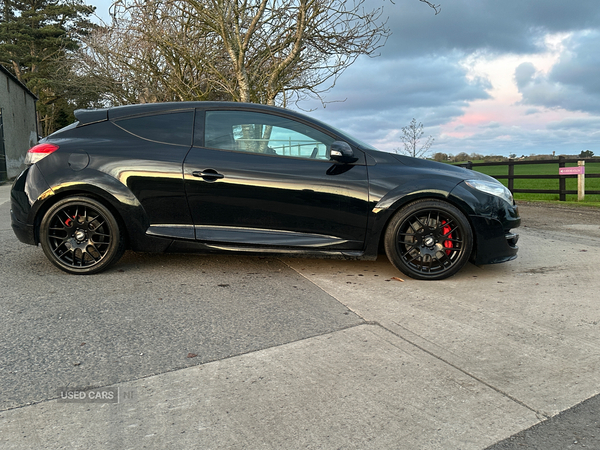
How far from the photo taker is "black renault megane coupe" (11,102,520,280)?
171 inches

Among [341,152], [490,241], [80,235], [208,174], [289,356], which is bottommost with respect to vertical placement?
[289,356]

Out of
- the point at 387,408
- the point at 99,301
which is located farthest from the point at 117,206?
the point at 387,408

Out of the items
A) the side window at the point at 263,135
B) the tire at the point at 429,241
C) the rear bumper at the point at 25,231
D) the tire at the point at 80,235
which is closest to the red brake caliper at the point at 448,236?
the tire at the point at 429,241

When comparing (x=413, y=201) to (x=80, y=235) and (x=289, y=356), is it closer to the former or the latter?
(x=289, y=356)

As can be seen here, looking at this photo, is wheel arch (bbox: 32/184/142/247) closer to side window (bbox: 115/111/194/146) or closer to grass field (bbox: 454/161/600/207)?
side window (bbox: 115/111/194/146)

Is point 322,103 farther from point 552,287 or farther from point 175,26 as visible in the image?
point 552,287

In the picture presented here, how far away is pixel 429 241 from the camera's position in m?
4.45

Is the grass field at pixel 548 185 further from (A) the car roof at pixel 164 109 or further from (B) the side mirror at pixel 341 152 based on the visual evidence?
(A) the car roof at pixel 164 109

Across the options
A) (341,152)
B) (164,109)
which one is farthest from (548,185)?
(164,109)

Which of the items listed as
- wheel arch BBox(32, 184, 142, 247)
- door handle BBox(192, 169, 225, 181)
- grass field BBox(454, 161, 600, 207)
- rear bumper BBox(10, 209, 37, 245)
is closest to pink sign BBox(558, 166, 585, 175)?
grass field BBox(454, 161, 600, 207)

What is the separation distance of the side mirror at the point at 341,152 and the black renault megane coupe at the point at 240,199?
0.01 meters

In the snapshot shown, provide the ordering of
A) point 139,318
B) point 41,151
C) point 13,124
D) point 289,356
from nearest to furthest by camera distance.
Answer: point 289,356 < point 139,318 < point 41,151 < point 13,124

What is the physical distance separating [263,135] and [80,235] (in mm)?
1892

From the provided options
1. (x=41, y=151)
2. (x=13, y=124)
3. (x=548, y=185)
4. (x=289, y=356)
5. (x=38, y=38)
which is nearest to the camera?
(x=289, y=356)
